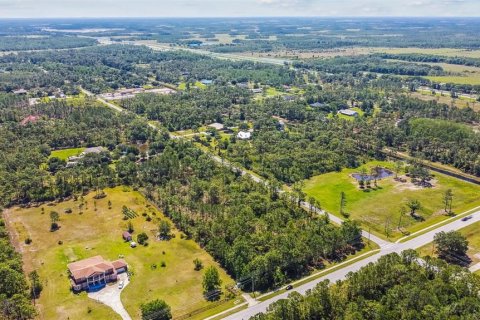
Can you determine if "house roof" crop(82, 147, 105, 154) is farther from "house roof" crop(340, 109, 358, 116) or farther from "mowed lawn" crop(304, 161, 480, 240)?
"house roof" crop(340, 109, 358, 116)

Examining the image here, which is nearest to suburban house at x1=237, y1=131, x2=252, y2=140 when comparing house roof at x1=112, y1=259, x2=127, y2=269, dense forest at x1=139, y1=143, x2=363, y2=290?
dense forest at x1=139, y1=143, x2=363, y2=290

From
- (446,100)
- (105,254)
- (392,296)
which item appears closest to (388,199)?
(392,296)

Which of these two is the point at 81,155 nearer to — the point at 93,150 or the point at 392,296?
the point at 93,150

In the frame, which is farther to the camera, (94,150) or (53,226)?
(94,150)

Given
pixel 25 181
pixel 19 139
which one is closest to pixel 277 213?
pixel 25 181

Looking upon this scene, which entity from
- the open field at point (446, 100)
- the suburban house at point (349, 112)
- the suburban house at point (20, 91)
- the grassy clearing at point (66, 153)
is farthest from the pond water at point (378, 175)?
the suburban house at point (20, 91)

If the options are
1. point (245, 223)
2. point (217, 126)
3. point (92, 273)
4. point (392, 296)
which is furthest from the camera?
point (217, 126)

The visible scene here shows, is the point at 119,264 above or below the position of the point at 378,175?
above
